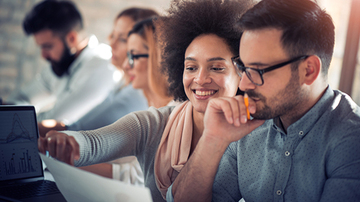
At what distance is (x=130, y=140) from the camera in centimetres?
132

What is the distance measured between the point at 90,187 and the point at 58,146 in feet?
0.82

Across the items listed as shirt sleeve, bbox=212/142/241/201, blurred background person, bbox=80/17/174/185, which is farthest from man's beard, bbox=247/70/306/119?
blurred background person, bbox=80/17/174/185

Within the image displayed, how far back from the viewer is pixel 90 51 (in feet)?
9.57

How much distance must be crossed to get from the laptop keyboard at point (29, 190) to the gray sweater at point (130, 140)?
15cm

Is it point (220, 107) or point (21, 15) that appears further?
point (21, 15)

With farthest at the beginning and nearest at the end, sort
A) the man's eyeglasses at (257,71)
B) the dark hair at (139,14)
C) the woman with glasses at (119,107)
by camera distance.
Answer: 1. the dark hair at (139,14)
2. the woman with glasses at (119,107)
3. the man's eyeglasses at (257,71)

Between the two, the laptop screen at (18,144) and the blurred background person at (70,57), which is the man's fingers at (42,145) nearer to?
the laptop screen at (18,144)

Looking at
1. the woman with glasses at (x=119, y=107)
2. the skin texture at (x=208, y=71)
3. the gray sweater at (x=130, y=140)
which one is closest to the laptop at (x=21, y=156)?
the gray sweater at (x=130, y=140)

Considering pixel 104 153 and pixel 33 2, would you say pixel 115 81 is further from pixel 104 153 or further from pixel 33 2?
pixel 33 2

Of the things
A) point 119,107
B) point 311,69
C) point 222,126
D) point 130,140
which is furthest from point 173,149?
point 119,107

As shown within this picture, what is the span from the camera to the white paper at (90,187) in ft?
2.19

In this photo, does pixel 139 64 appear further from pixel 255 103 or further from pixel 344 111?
pixel 344 111

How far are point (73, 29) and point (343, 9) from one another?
2.87 metres

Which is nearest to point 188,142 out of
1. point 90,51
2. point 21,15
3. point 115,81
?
point 115,81
